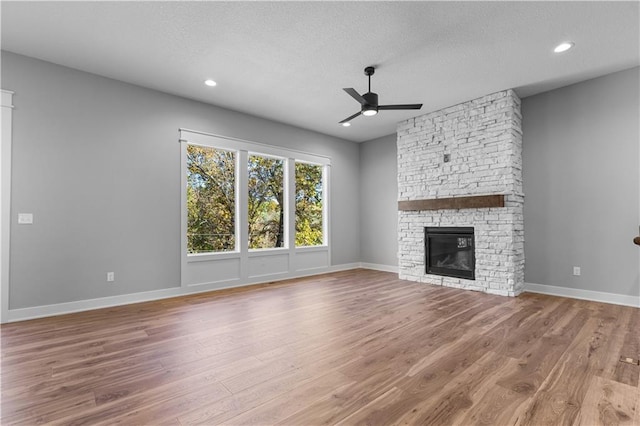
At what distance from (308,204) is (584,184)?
460 cm

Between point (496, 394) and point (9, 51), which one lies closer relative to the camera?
point (496, 394)

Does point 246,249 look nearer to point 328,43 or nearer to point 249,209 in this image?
point 249,209

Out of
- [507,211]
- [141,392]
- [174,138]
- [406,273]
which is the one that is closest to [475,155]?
[507,211]

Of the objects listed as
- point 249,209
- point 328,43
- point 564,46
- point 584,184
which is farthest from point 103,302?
point 584,184

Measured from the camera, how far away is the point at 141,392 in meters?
1.96

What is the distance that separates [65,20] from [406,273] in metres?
5.86

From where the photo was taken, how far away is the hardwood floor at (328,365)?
175 cm

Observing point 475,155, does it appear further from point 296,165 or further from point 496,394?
point 496,394

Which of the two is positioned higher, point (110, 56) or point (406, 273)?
point (110, 56)

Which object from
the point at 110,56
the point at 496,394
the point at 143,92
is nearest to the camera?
the point at 496,394

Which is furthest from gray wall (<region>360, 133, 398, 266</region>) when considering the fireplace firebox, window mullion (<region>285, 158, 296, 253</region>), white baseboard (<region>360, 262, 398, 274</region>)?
window mullion (<region>285, 158, 296, 253</region>)

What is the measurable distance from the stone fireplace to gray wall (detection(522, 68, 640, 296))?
23 cm

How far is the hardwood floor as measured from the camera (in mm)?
1745

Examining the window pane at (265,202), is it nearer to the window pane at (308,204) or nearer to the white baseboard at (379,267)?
the window pane at (308,204)
